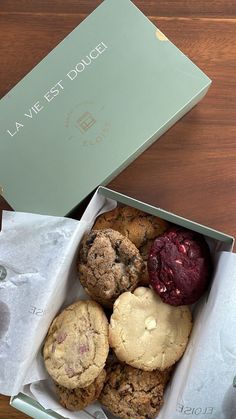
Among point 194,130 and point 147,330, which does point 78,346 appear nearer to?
point 147,330

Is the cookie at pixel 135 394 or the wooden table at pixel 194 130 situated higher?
the wooden table at pixel 194 130

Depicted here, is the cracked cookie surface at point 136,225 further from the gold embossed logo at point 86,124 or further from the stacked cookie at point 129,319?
the gold embossed logo at point 86,124

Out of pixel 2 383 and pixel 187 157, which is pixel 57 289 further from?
pixel 187 157

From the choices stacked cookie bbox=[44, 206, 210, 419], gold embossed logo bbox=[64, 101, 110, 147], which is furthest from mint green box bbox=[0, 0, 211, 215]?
stacked cookie bbox=[44, 206, 210, 419]

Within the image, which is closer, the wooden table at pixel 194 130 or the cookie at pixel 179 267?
the cookie at pixel 179 267

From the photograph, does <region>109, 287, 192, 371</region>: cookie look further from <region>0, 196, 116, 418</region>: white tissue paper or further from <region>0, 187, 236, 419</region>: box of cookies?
<region>0, 196, 116, 418</region>: white tissue paper

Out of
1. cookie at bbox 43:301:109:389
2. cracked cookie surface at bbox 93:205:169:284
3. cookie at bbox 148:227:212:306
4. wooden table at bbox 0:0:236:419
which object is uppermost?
wooden table at bbox 0:0:236:419

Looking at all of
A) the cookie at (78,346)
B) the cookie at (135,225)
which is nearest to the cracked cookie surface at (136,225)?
the cookie at (135,225)

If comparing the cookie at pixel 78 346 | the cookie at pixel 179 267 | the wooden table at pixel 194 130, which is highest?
the wooden table at pixel 194 130

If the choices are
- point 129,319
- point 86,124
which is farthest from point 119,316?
point 86,124
